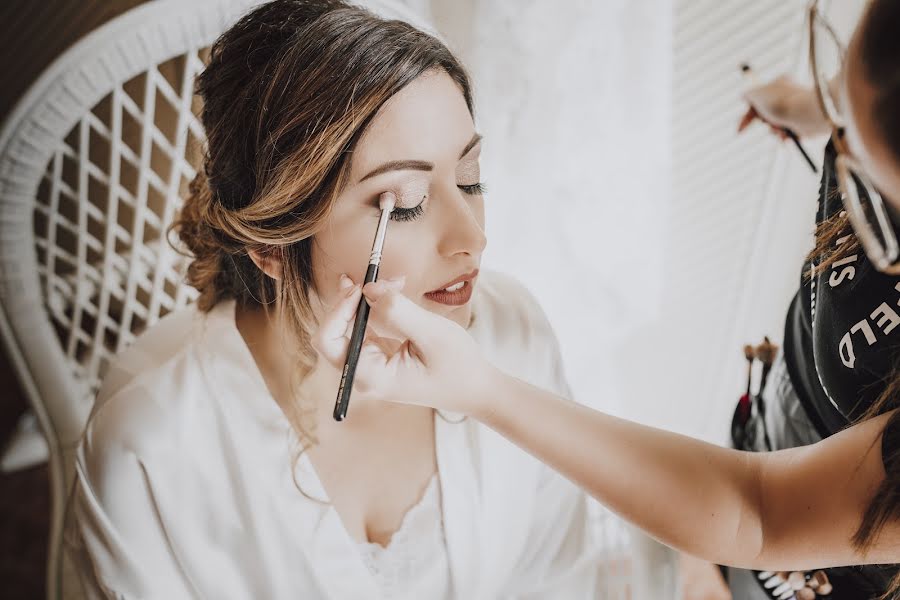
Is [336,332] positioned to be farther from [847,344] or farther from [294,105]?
[847,344]

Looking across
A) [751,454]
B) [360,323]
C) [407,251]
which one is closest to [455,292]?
[407,251]

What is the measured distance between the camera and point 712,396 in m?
1.69

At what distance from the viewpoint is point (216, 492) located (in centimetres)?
82

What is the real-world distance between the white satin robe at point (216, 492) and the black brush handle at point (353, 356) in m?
0.30

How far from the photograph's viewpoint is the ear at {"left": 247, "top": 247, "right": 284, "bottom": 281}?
752 mm

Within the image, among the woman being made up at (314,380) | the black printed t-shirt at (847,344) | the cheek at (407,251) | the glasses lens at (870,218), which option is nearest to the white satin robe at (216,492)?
the woman being made up at (314,380)

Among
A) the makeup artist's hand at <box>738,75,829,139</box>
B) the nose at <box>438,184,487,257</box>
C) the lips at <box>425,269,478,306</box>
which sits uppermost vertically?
the makeup artist's hand at <box>738,75,829,139</box>

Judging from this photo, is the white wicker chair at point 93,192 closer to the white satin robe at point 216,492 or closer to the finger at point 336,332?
the white satin robe at point 216,492

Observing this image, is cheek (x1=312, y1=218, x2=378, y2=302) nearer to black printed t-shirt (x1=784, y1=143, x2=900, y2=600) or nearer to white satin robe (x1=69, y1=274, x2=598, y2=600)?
white satin robe (x1=69, y1=274, x2=598, y2=600)

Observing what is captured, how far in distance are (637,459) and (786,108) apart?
56cm

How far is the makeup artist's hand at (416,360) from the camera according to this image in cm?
60

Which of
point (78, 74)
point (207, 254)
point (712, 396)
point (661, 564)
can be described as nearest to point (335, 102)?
point (207, 254)

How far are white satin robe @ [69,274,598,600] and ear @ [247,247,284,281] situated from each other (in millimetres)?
133

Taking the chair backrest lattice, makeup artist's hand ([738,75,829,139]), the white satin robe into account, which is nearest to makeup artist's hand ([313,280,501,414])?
the white satin robe
